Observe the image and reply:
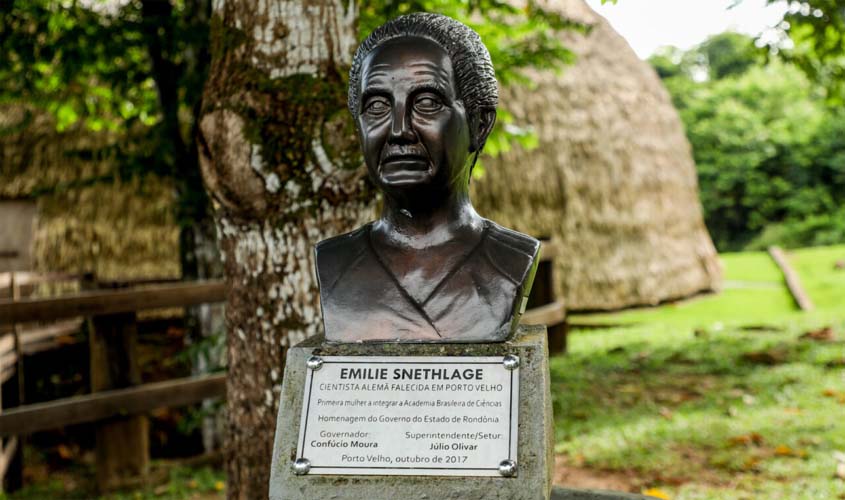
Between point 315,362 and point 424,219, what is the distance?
0.59 m

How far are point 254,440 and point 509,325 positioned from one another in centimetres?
141

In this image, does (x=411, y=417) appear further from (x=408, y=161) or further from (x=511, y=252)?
(x=408, y=161)

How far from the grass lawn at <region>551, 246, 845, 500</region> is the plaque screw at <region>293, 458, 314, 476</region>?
2.58m

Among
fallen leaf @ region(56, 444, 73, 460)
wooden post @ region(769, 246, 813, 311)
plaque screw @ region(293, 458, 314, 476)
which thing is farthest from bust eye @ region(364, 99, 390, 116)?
wooden post @ region(769, 246, 813, 311)

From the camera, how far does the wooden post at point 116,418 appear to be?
4.92 m

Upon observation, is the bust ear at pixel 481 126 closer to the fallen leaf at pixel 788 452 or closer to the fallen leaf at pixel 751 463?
the fallen leaf at pixel 751 463

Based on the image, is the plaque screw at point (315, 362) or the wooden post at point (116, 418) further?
the wooden post at point (116, 418)

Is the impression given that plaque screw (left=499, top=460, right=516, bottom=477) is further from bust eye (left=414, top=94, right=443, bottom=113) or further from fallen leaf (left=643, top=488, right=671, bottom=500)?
fallen leaf (left=643, top=488, right=671, bottom=500)

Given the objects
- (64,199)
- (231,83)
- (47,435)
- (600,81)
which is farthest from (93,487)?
(600,81)

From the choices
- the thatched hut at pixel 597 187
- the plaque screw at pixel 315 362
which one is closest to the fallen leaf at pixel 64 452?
the plaque screw at pixel 315 362

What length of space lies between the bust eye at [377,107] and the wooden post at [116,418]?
10.2 ft

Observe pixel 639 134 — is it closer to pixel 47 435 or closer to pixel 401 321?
pixel 47 435

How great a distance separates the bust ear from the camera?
104 inches

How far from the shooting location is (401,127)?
8.02 ft
